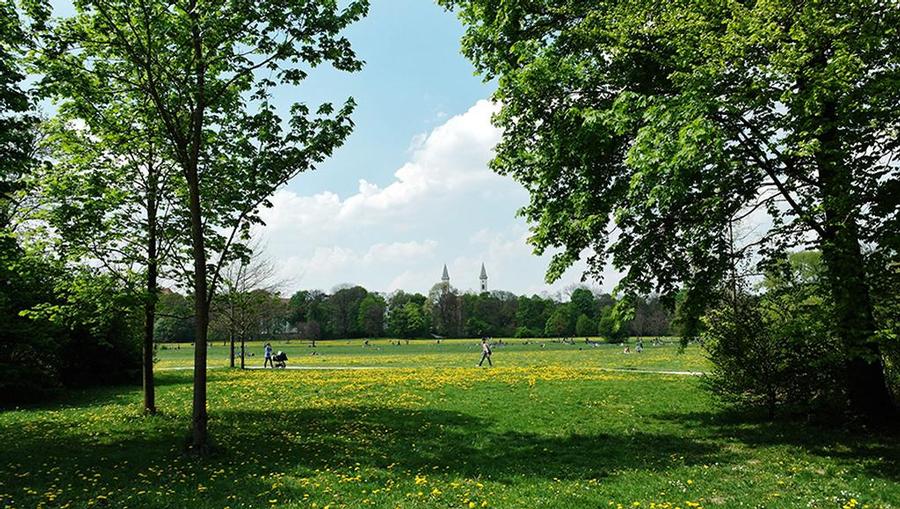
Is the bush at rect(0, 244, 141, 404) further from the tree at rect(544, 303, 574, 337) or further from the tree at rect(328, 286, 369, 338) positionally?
the tree at rect(328, 286, 369, 338)

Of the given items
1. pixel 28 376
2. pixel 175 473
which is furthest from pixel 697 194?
pixel 28 376

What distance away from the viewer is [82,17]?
1062 cm

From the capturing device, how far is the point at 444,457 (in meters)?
10.7

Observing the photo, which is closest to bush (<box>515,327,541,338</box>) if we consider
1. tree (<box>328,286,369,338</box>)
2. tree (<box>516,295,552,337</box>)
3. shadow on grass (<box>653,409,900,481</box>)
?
tree (<box>516,295,552,337</box>)

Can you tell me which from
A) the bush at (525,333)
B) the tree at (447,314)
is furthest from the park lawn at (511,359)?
the tree at (447,314)

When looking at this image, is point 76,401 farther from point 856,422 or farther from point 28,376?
point 856,422

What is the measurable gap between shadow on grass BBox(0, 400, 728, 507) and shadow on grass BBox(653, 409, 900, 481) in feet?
5.10

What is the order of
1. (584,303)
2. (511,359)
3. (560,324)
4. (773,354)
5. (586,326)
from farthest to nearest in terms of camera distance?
(584,303) < (586,326) < (560,324) < (511,359) < (773,354)

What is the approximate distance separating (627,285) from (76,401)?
20.0 m

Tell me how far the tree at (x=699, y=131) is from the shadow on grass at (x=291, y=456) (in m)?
4.27

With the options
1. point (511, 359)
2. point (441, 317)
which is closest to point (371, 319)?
point (441, 317)

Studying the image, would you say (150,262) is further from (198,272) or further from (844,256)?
(844,256)

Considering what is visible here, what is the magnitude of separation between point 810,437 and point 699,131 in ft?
26.1

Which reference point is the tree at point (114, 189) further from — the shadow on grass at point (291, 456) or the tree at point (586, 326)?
the tree at point (586, 326)
